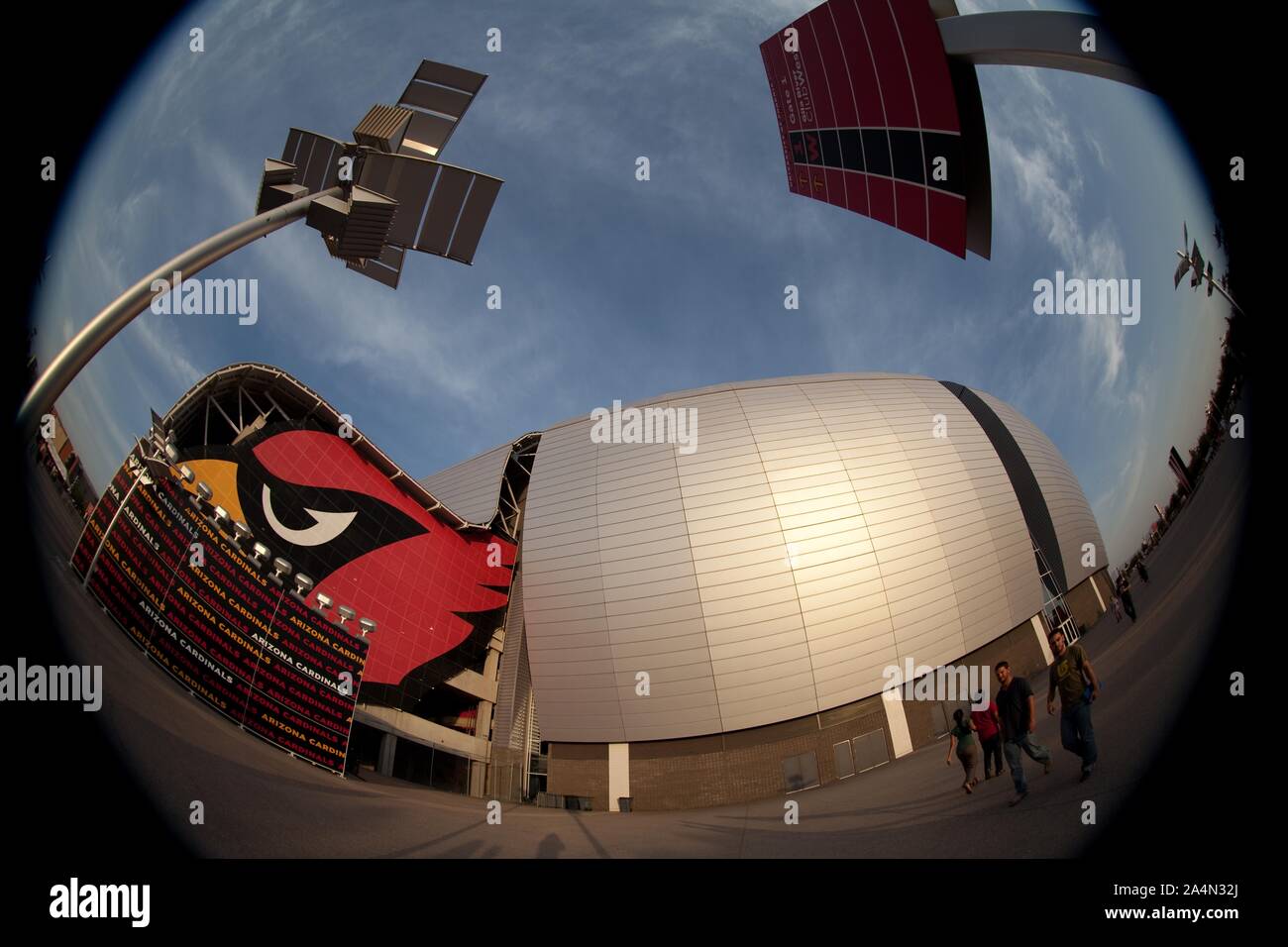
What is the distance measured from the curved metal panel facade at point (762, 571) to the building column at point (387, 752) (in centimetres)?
380

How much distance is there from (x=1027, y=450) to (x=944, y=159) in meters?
11.8

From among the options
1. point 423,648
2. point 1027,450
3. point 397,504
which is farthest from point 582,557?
point 1027,450

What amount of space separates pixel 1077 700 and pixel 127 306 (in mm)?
6049

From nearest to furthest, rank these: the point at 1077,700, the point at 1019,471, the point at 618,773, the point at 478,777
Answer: the point at 1077,700
the point at 618,773
the point at 478,777
the point at 1019,471

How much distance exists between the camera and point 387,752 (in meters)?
7.54

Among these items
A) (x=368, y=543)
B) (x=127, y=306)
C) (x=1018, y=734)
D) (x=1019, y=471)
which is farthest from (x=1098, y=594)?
(x=368, y=543)

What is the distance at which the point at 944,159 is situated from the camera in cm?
405

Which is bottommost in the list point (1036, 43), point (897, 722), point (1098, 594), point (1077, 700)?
point (897, 722)

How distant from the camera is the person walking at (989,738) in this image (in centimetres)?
327

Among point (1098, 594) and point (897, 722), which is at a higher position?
point (1098, 594)

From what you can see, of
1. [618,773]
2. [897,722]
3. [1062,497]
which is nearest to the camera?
[1062,497]

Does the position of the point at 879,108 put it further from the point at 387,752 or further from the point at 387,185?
the point at 387,752

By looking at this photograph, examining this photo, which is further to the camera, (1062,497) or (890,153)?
(1062,497)
